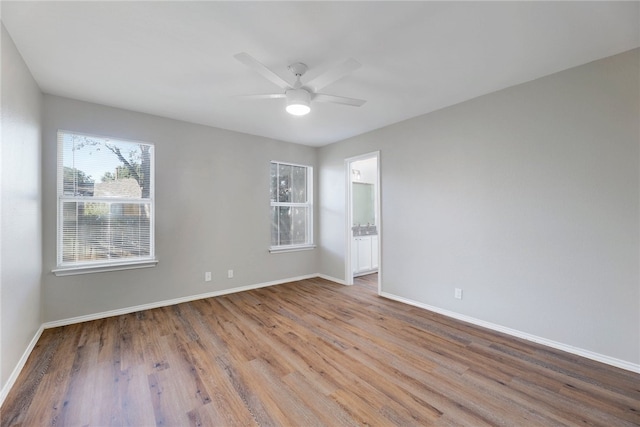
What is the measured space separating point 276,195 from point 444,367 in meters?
3.56

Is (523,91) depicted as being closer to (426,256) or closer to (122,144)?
(426,256)

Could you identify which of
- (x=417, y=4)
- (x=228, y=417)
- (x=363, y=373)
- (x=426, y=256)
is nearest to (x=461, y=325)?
(x=426, y=256)

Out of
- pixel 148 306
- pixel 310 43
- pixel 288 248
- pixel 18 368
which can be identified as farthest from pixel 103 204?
pixel 310 43

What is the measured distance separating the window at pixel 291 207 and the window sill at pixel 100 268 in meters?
1.87

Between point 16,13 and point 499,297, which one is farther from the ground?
point 16,13

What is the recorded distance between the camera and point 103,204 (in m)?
3.22

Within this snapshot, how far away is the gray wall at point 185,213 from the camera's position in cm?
297

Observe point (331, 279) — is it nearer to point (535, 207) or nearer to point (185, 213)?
point (185, 213)

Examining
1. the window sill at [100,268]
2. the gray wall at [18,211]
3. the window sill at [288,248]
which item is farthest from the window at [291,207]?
the gray wall at [18,211]

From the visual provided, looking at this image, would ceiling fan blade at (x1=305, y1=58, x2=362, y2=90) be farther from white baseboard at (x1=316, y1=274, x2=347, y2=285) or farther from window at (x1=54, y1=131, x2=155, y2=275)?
white baseboard at (x1=316, y1=274, x2=347, y2=285)

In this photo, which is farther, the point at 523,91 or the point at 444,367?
the point at 523,91

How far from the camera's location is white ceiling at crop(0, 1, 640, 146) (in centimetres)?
173

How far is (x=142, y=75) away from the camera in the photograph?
253 cm

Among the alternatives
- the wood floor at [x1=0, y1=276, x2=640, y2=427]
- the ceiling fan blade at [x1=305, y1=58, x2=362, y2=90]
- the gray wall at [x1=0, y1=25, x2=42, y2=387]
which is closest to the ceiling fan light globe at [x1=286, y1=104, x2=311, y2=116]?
the ceiling fan blade at [x1=305, y1=58, x2=362, y2=90]
